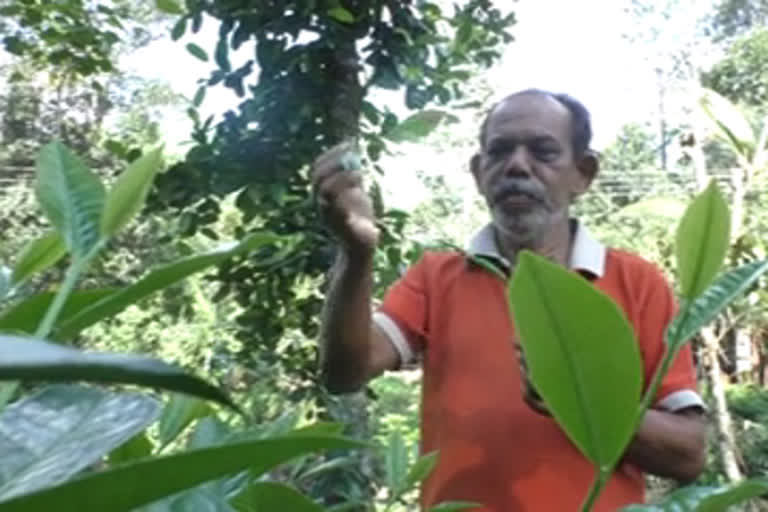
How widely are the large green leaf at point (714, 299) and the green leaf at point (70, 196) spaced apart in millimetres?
158

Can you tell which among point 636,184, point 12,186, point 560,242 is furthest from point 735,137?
point 636,184

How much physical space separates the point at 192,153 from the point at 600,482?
1679mm

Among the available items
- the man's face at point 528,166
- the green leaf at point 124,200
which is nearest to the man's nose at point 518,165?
the man's face at point 528,166

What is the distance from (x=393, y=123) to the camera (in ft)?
6.23

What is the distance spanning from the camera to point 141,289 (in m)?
0.27

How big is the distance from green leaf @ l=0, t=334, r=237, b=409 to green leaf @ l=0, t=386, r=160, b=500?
0.05m

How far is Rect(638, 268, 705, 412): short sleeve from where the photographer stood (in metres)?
0.91

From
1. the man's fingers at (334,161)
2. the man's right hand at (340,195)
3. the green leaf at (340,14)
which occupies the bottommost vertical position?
the man's right hand at (340,195)

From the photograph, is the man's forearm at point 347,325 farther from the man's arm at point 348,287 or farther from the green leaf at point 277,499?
the green leaf at point 277,499

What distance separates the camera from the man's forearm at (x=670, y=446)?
0.85 m

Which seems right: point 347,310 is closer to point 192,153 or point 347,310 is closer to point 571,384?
point 571,384

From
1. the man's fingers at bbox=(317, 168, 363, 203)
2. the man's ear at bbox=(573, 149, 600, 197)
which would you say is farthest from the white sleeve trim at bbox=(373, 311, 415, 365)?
the man's fingers at bbox=(317, 168, 363, 203)

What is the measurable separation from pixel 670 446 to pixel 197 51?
1244mm

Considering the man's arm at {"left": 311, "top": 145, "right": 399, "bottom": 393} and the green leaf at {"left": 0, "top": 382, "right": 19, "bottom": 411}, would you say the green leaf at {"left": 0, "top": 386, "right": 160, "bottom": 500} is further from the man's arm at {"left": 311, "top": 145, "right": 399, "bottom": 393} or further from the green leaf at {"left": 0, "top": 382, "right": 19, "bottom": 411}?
the man's arm at {"left": 311, "top": 145, "right": 399, "bottom": 393}
